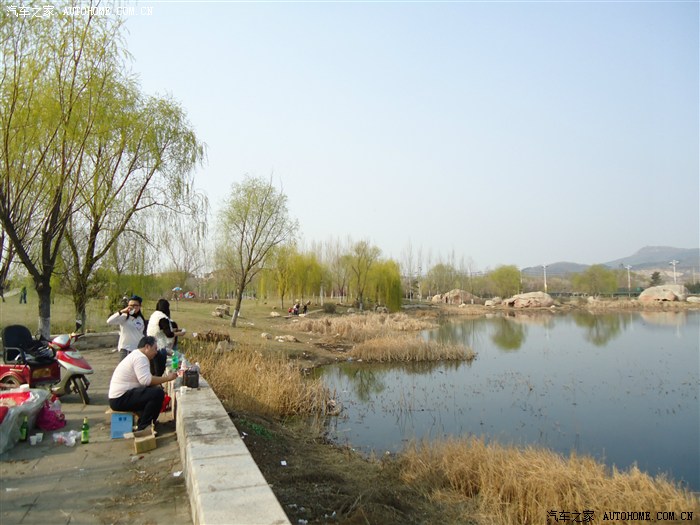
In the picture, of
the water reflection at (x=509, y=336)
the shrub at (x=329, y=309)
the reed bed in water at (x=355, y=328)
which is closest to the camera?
the water reflection at (x=509, y=336)

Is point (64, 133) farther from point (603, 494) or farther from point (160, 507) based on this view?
point (603, 494)

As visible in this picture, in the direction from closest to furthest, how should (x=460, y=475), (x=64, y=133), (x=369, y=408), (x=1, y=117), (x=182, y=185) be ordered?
(x=460, y=475), (x=1, y=117), (x=64, y=133), (x=369, y=408), (x=182, y=185)

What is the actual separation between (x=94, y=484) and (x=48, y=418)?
186 centimetres

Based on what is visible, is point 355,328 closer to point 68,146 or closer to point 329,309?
point 329,309

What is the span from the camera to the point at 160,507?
3861mm

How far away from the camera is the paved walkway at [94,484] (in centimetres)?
372

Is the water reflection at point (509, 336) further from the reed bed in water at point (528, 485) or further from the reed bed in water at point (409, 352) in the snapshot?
the reed bed in water at point (528, 485)

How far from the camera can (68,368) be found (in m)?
6.86

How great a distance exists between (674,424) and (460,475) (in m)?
7.03

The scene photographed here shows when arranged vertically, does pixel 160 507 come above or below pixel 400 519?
above

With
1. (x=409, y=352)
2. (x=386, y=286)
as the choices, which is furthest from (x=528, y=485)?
(x=386, y=286)

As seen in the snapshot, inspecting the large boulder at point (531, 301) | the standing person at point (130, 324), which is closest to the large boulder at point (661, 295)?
the large boulder at point (531, 301)

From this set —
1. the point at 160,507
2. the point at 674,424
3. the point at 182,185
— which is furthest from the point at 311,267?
the point at 160,507

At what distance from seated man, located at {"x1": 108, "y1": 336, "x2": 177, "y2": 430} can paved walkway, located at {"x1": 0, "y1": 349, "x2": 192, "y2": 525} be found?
13.1 inches
